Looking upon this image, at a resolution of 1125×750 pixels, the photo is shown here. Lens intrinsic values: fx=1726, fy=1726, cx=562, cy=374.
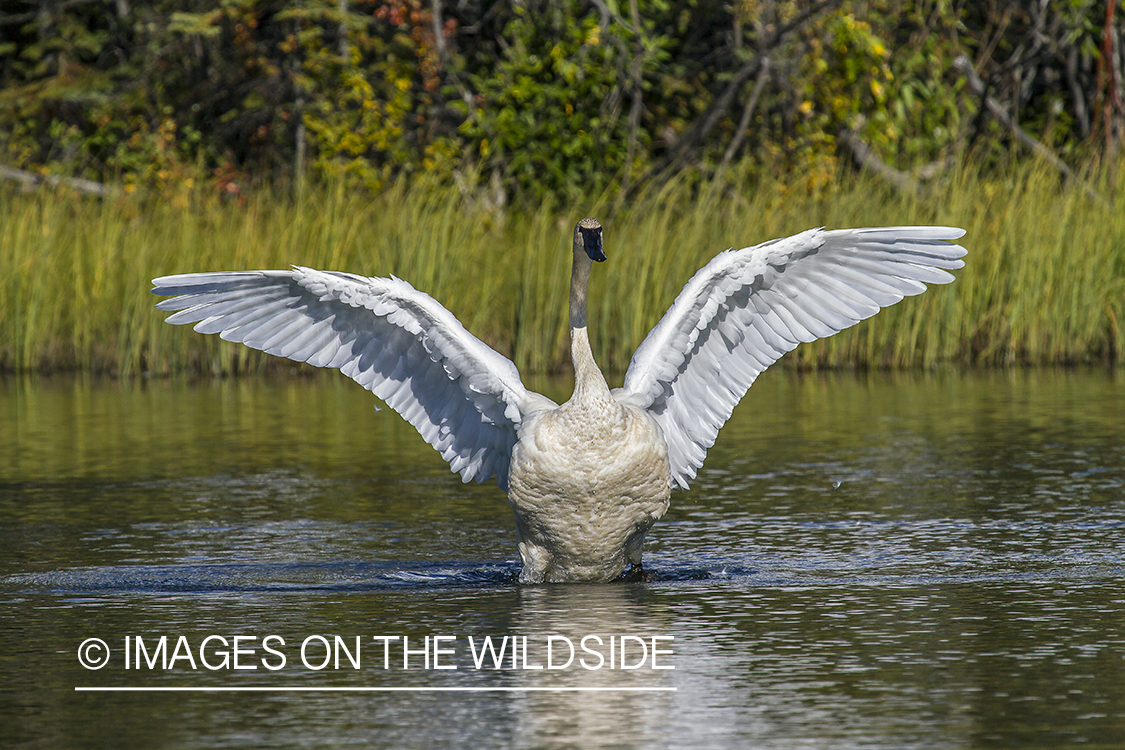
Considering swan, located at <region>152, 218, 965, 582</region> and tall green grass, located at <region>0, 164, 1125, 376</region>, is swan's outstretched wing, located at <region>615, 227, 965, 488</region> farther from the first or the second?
tall green grass, located at <region>0, 164, 1125, 376</region>

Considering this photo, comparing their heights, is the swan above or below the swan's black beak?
below

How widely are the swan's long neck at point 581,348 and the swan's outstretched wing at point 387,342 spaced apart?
0.84 feet

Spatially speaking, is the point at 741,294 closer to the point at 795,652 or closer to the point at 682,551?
the point at 682,551

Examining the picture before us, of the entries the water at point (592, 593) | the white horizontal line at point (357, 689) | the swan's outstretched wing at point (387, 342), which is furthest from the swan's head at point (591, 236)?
the white horizontal line at point (357, 689)

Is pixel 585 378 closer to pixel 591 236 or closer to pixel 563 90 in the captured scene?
pixel 591 236

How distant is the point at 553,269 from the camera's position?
14.8 meters

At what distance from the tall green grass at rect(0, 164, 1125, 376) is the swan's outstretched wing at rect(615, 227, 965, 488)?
7039 millimetres

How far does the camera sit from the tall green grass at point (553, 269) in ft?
47.2

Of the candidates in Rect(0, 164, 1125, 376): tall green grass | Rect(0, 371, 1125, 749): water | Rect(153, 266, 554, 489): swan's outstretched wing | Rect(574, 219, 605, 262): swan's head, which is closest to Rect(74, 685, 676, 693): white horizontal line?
Rect(0, 371, 1125, 749): water

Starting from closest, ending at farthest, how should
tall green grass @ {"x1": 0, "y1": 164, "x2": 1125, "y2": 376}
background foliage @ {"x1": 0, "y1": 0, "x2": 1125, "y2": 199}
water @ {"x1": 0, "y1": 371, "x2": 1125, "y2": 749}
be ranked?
water @ {"x1": 0, "y1": 371, "x2": 1125, "y2": 749}, tall green grass @ {"x1": 0, "y1": 164, "x2": 1125, "y2": 376}, background foliage @ {"x1": 0, "y1": 0, "x2": 1125, "y2": 199}

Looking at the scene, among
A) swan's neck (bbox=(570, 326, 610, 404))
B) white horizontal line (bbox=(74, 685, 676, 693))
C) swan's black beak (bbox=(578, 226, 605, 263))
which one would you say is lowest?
white horizontal line (bbox=(74, 685, 676, 693))

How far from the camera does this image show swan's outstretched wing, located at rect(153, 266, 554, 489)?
265 inches

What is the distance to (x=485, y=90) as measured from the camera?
19406 mm

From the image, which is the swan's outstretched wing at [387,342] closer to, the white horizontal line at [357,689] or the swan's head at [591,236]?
the swan's head at [591,236]
